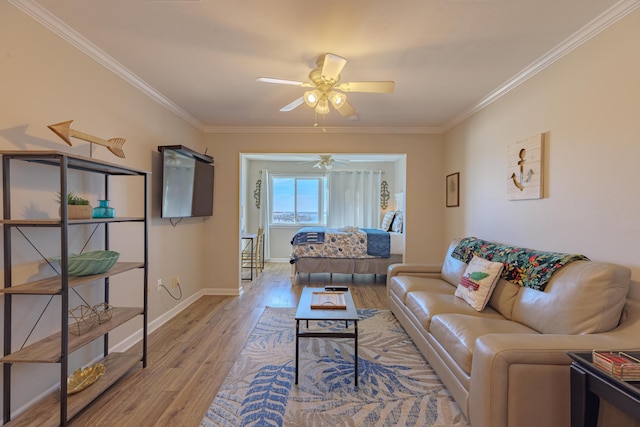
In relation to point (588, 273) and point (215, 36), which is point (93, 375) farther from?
point (588, 273)

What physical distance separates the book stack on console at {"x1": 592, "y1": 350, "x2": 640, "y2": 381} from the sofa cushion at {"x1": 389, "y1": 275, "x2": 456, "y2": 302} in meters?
1.57

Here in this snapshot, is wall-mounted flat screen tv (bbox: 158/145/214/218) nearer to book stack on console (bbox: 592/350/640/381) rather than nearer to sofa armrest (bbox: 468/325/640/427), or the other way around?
sofa armrest (bbox: 468/325/640/427)

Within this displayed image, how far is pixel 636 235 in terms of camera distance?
5.54ft

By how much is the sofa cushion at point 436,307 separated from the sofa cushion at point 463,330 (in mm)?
108

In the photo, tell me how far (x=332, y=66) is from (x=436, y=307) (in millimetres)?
1975

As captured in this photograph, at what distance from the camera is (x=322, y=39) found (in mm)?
2070

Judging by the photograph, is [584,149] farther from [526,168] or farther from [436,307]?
[436,307]

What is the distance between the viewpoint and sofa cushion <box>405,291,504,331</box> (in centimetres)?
230

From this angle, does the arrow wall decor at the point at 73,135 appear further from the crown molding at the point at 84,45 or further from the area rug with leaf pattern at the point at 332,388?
the area rug with leaf pattern at the point at 332,388

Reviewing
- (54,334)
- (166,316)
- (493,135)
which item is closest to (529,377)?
(493,135)

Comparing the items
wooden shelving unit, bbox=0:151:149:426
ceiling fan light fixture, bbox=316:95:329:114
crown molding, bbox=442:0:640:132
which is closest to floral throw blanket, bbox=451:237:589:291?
crown molding, bbox=442:0:640:132

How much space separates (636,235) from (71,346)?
10.7ft

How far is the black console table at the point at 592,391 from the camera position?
112 centimetres

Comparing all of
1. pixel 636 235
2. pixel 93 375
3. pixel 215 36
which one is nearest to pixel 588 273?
pixel 636 235
